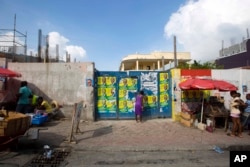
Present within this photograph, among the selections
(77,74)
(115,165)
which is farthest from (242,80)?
(115,165)

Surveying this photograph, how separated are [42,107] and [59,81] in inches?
68.3


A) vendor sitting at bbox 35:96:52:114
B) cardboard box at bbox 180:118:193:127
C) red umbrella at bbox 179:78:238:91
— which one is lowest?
cardboard box at bbox 180:118:193:127

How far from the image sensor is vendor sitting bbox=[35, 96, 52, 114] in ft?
41.7

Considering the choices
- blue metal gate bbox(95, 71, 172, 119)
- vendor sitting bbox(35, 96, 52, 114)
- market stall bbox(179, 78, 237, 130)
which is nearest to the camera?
market stall bbox(179, 78, 237, 130)

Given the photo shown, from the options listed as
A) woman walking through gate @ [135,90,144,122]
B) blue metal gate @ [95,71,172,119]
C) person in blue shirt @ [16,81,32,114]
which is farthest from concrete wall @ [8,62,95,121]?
person in blue shirt @ [16,81,32,114]

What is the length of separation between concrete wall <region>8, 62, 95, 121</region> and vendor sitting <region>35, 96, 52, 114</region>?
2.37 feet

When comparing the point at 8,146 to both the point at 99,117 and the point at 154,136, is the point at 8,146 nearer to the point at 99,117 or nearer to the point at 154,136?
the point at 154,136

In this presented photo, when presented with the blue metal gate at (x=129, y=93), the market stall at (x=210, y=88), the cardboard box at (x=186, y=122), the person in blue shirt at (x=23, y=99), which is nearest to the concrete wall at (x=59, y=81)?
the blue metal gate at (x=129, y=93)

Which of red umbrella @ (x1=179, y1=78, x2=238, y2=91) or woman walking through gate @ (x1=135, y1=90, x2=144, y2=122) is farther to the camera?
woman walking through gate @ (x1=135, y1=90, x2=144, y2=122)

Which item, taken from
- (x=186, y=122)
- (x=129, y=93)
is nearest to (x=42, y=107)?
(x=129, y=93)

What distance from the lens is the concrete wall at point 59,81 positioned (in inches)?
559

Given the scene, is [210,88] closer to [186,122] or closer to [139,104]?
[186,122]

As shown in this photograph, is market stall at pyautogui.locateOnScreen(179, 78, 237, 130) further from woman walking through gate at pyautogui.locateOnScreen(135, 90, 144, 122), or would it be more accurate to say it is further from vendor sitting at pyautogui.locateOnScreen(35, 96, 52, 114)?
vendor sitting at pyautogui.locateOnScreen(35, 96, 52, 114)

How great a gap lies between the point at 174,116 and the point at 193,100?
1328 millimetres
